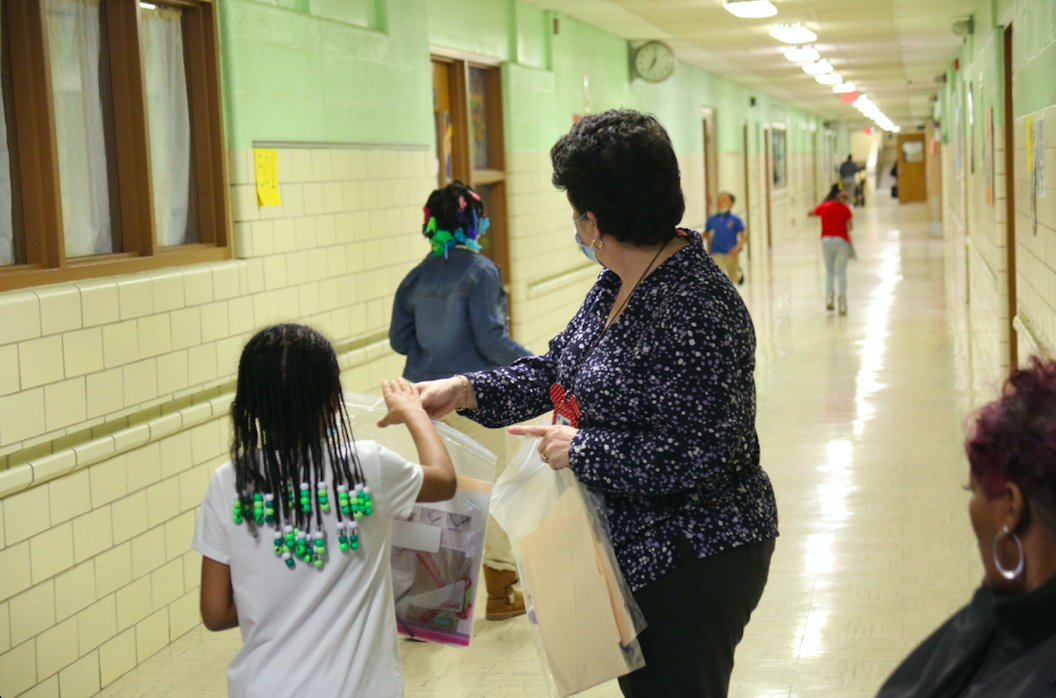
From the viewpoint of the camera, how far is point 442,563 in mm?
2086

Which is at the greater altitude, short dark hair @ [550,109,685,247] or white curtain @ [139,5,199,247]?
white curtain @ [139,5,199,247]

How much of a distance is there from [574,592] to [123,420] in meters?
2.47

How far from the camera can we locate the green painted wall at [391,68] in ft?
15.4

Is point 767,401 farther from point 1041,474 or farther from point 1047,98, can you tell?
point 1041,474

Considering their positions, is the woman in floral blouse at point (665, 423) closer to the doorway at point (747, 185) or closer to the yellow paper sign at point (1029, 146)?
the yellow paper sign at point (1029, 146)

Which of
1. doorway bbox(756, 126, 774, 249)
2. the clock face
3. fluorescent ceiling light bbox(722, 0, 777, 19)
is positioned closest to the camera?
fluorescent ceiling light bbox(722, 0, 777, 19)

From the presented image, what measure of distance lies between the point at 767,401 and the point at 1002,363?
1869 millimetres

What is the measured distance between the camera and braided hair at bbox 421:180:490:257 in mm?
4250

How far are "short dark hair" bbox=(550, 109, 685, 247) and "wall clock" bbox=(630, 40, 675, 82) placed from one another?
10179 millimetres

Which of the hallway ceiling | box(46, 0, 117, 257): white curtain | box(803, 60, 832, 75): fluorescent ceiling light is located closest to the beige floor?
box(46, 0, 117, 257): white curtain

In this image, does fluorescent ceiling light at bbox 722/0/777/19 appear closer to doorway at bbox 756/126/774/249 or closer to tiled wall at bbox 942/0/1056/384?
tiled wall at bbox 942/0/1056/384

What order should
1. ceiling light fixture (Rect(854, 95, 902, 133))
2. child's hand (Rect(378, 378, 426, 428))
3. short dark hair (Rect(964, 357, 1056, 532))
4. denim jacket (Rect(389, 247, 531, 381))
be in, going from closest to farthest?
short dark hair (Rect(964, 357, 1056, 532)) < child's hand (Rect(378, 378, 426, 428)) < denim jacket (Rect(389, 247, 531, 381)) < ceiling light fixture (Rect(854, 95, 902, 133))

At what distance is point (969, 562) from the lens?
14.5 ft

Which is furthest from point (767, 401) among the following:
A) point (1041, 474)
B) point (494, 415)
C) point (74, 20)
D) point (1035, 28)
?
point (1041, 474)
